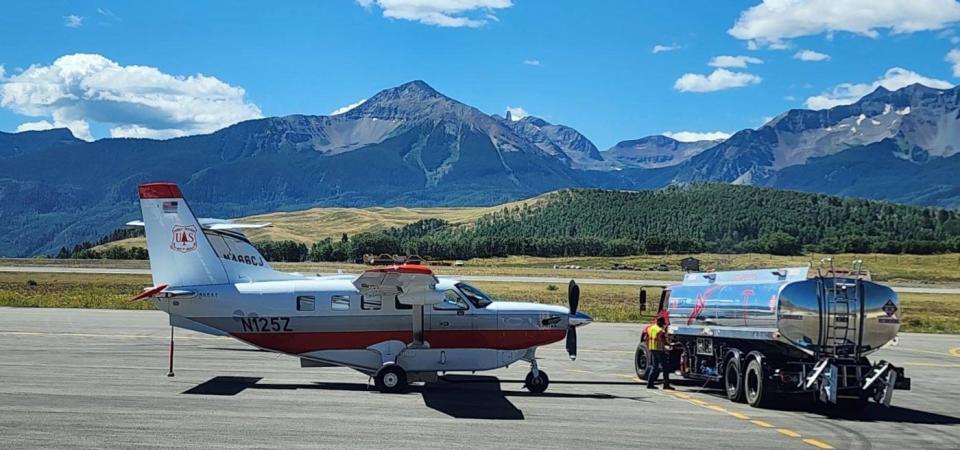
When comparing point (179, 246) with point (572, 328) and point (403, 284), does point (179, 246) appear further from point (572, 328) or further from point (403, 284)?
point (572, 328)

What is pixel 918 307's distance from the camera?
63.3m

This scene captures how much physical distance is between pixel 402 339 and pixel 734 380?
7.64 meters

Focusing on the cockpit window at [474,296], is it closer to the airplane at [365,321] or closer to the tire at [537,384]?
the airplane at [365,321]

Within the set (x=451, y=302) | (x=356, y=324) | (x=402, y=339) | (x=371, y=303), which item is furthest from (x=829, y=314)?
(x=356, y=324)

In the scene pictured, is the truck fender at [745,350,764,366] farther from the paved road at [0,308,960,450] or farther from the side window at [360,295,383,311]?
the side window at [360,295,383,311]

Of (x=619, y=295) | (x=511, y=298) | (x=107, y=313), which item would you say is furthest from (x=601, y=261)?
(x=107, y=313)

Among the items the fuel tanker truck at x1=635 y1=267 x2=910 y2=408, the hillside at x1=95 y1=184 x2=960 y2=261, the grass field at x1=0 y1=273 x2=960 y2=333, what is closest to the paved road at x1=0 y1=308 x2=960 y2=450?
the fuel tanker truck at x1=635 y1=267 x2=910 y2=408

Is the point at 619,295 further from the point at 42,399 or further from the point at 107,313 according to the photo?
the point at 42,399

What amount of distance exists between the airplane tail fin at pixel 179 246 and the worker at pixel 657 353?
9.98 metres

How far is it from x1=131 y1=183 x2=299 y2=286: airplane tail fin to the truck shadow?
12340mm

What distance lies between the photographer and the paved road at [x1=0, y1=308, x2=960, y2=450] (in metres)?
14.8

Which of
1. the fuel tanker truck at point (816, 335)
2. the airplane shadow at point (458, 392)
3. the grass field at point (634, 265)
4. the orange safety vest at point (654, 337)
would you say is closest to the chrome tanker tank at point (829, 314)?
the fuel tanker truck at point (816, 335)

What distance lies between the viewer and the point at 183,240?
2181 centimetres

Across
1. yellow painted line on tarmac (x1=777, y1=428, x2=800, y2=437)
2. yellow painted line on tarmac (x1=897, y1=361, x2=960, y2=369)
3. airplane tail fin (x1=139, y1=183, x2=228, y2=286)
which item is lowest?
yellow painted line on tarmac (x1=897, y1=361, x2=960, y2=369)
